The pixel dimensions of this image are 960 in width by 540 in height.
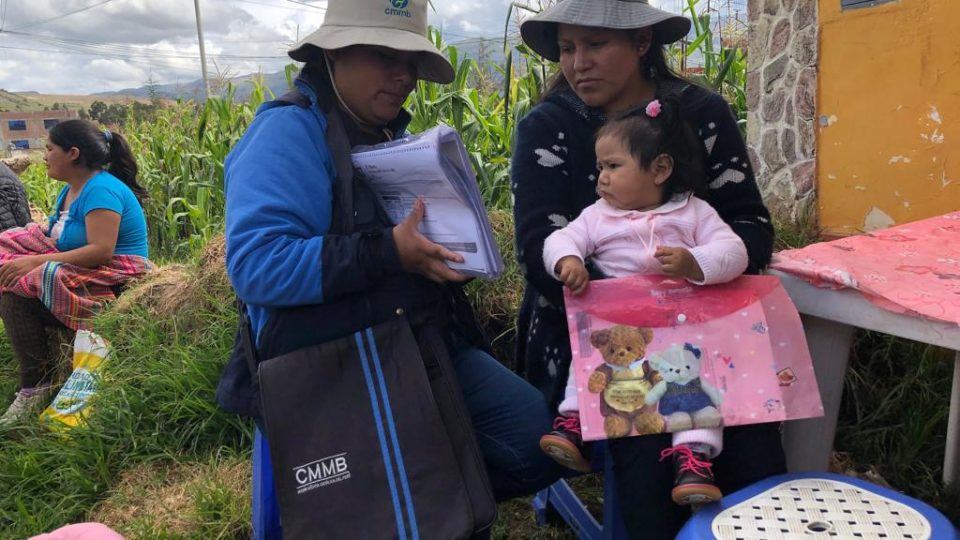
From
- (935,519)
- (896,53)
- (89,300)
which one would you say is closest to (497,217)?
(896,53)

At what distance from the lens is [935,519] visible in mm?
1188

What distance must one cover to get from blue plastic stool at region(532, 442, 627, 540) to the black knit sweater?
259 mm

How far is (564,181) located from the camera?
6.00 feet

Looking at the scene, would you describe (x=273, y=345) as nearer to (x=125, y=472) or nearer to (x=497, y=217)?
(x=125, y=472)

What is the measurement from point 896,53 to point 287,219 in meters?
2.85

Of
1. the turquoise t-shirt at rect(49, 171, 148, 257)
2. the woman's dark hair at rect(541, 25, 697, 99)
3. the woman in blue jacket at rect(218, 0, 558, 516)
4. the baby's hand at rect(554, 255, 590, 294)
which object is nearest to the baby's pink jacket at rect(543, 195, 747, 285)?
the baby's hand at rect(554, 255, 590, 294)

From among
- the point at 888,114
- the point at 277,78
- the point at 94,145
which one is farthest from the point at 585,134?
the point at 277,78

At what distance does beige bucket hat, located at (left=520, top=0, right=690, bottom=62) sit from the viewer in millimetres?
1729

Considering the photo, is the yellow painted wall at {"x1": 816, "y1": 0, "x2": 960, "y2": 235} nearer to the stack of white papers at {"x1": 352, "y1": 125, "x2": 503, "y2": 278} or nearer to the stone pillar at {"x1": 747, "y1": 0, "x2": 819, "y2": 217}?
the stone pillar at {"x1": 747, "y1": 0, "x2": 819, "y2": 217}

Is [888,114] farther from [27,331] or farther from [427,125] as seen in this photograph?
[27,331]

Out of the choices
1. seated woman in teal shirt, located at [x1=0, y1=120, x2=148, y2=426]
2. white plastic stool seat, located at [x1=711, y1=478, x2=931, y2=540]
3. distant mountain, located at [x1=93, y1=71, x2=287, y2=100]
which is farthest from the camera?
distant mountain, located at [x1=93, y1=71, x2=287, y2=100]

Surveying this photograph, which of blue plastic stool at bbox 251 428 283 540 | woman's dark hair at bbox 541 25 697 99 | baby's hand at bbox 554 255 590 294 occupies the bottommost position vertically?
blue plastic stool at bbox 251 428 283 540

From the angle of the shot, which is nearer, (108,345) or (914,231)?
(914,231)

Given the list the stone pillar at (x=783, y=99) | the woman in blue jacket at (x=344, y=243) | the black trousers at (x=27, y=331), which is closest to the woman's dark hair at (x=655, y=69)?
the woman in blue jacket at (x=344, y=243)
